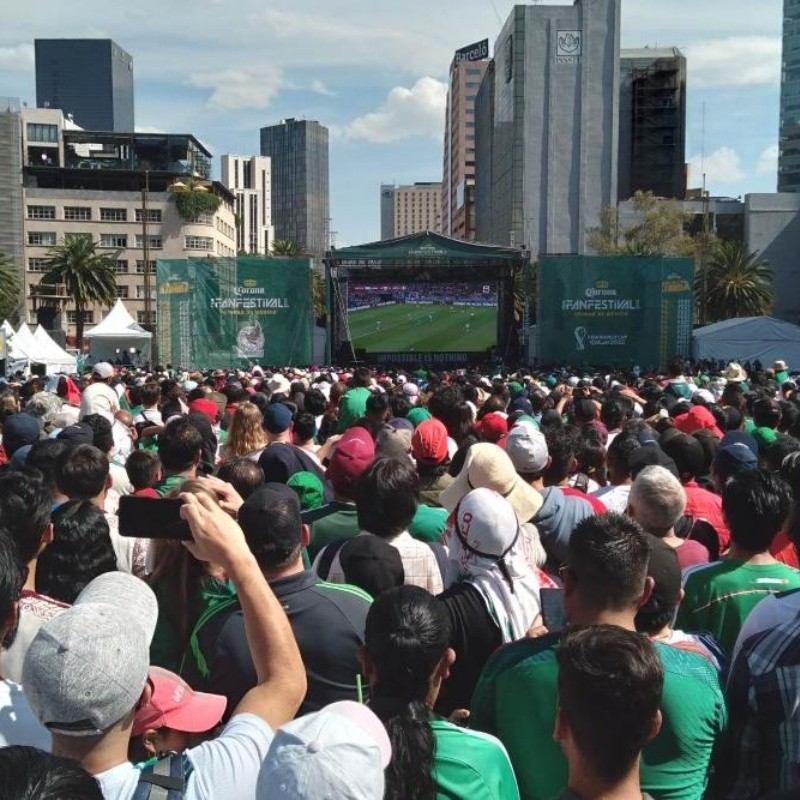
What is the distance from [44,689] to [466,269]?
103ft

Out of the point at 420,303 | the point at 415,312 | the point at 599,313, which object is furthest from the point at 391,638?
the point at 420,303

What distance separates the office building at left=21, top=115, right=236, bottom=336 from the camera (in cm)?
8150

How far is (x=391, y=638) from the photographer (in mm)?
2508

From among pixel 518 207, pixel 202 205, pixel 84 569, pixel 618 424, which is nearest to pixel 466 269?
pixel 618 424

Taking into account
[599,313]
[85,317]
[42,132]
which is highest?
[42,132]

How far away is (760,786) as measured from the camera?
2.76 metres

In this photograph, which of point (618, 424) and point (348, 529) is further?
point (618, 424)

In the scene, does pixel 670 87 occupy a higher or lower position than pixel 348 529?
higher

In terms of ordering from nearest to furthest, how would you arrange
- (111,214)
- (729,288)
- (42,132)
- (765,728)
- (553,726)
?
(553,726) < (765,728) < (729,288) < (111,214) < (42,132)

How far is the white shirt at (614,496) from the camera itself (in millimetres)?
5664

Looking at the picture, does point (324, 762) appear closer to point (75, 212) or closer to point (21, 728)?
point (21, 728)

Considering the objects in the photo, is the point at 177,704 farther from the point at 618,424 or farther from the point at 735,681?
the point at 618,424

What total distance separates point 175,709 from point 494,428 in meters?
5.77

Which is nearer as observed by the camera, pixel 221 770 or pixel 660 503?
pixel 221 770
